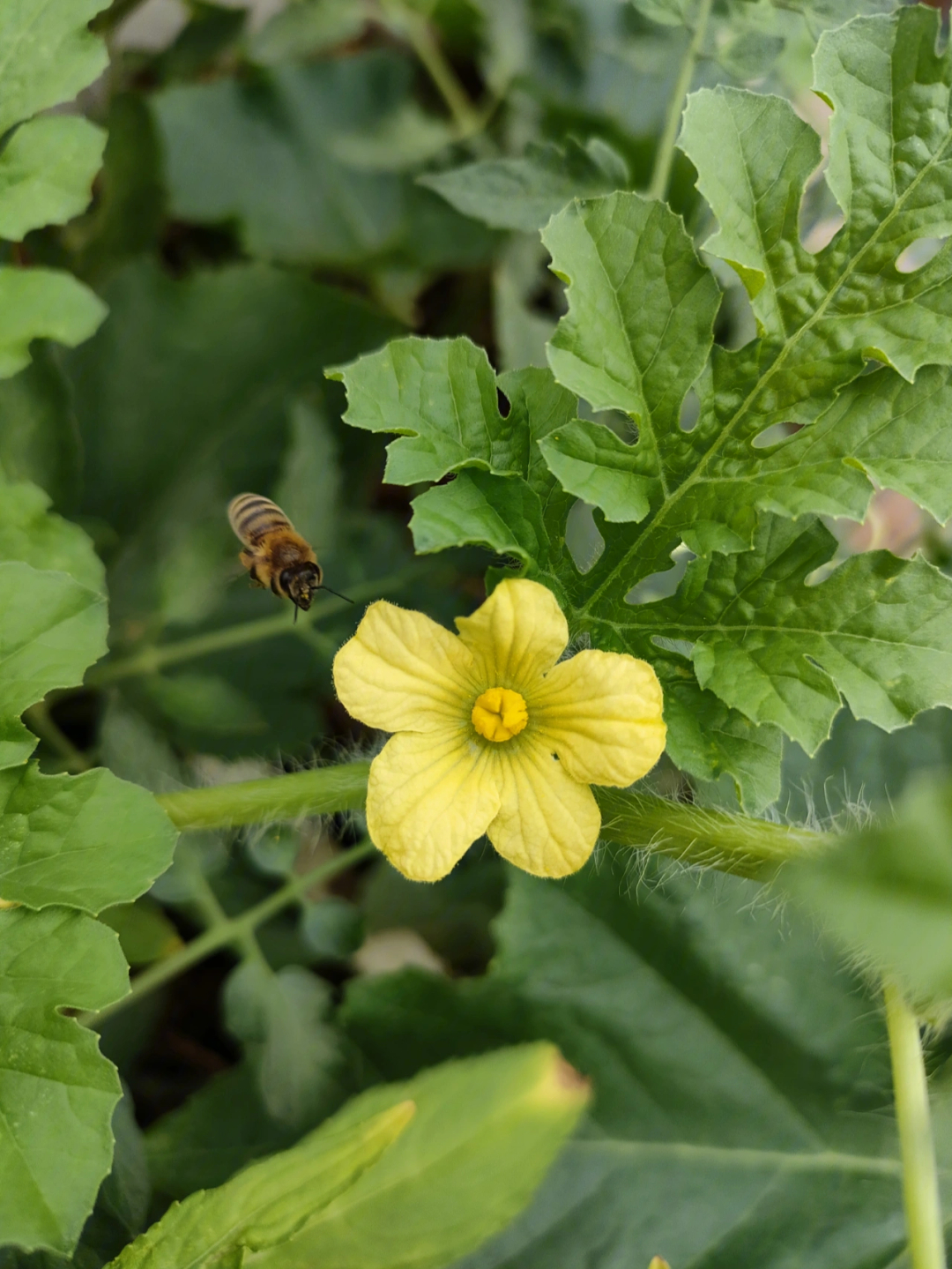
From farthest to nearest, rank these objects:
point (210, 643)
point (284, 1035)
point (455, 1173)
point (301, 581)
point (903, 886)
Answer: point (210, 643) < point (284, 1035) < point (301, 581) < point (455, 1173) < point (903, 886)

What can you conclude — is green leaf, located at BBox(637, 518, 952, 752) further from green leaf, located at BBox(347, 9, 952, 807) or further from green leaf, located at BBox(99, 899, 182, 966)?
green leaf, located at BBox(99, 899, 182, 966)

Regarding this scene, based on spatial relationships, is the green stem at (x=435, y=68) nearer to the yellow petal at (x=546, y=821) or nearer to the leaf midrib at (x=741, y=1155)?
the yellow petal at (x=546, y=821)

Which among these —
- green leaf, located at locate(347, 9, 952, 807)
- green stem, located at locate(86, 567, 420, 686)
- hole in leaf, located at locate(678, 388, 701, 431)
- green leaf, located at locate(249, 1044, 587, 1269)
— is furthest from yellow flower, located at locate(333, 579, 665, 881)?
hole in leaf, located at locate(678, 388, 701, 431)

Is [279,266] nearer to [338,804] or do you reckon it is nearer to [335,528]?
[335,528]

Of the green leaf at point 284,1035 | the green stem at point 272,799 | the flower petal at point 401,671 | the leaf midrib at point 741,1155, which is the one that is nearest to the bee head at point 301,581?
the green stem at point 272,799

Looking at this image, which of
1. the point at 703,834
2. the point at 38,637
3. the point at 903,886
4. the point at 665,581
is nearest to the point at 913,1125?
the point at 703,834

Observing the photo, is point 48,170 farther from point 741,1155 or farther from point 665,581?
point 741,1155
